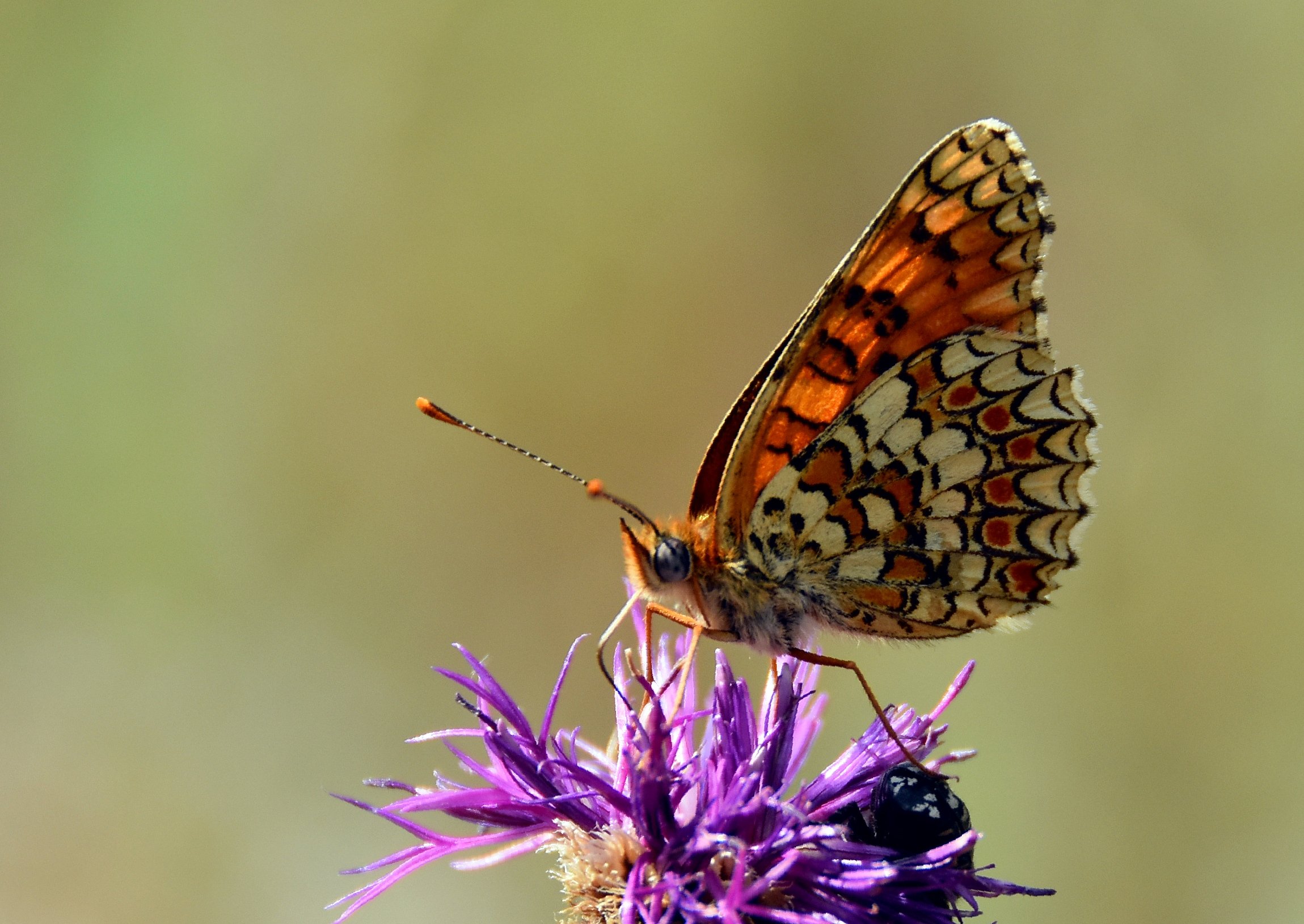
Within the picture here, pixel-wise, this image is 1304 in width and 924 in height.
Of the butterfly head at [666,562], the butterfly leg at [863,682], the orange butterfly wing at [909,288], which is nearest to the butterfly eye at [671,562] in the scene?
the butterfly head at [666,562]

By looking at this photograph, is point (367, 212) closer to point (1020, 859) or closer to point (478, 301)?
point (478, 301)

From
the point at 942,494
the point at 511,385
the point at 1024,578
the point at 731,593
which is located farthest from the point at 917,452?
the point at 511,385

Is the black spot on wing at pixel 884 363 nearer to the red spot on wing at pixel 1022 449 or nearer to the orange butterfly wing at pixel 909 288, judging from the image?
the orange butterfly wing at pixel 909 288

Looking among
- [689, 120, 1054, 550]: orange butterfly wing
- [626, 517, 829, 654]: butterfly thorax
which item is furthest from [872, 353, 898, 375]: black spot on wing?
[626, 517, 829, 654]: butterfly thorax

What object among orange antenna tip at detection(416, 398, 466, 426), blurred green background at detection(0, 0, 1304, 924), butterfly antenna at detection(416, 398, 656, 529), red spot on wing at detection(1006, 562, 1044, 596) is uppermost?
blurred green background at detection(0, 0, 1304, 924)

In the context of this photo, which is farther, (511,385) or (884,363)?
(511,385)

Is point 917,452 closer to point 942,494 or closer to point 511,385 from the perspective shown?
point 942,494

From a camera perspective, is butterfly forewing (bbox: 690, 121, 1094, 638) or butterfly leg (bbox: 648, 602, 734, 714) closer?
butterfly leg (bbox: 648, 602, 734, 714)

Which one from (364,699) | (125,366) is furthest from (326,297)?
(364,699)

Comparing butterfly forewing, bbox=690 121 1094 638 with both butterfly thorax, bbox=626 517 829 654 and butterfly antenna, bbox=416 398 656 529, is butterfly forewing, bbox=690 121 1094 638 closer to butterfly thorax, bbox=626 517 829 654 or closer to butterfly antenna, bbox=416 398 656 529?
butterfly thorax, bbox=626 517 829 654

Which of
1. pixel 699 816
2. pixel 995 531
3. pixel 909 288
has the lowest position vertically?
pixel 699 816
